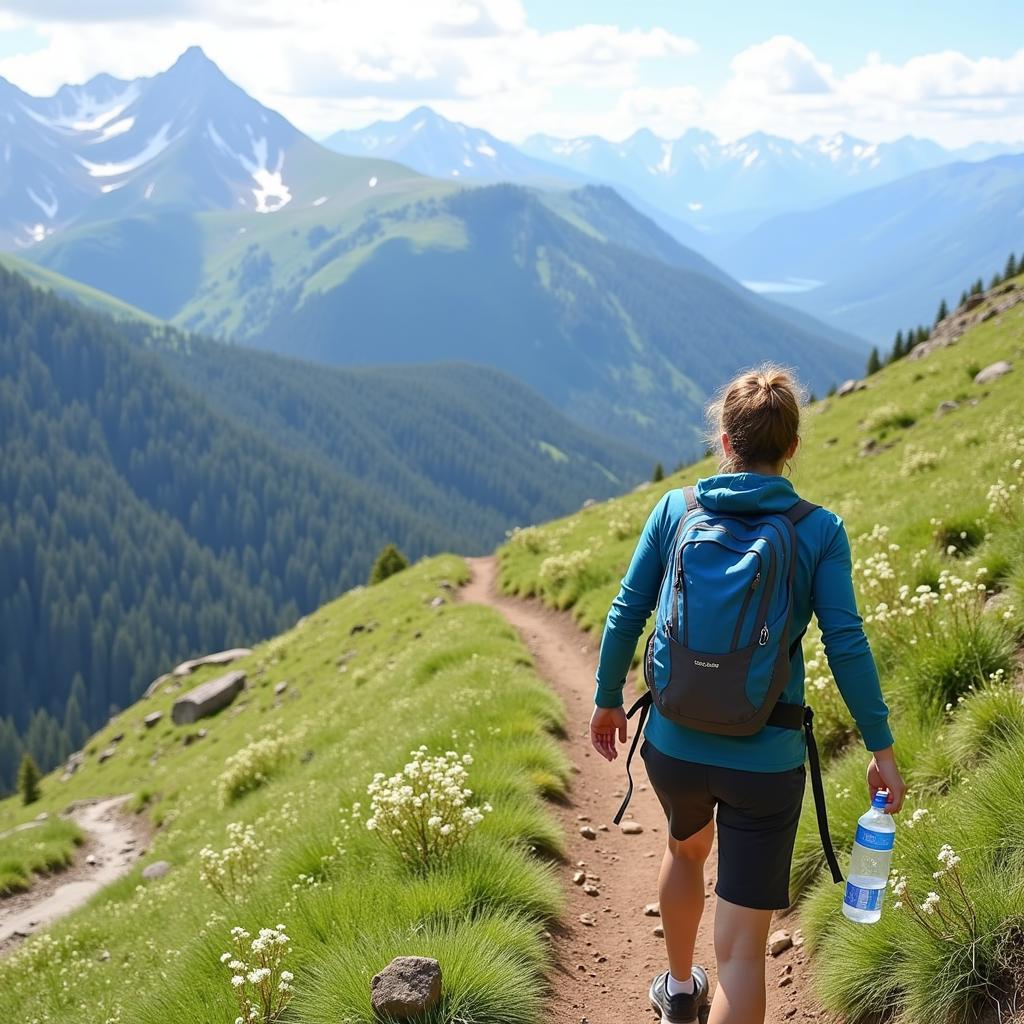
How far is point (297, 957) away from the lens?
5.91 m

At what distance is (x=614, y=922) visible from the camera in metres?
7.52

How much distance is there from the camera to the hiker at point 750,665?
4.21m

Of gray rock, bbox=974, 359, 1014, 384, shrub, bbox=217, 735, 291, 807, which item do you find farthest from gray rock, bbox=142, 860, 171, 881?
gray rock, bbox=974, 359, 1014, 384

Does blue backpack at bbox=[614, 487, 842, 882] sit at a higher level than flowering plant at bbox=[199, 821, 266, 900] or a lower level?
higher

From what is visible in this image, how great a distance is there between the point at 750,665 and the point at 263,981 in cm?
332

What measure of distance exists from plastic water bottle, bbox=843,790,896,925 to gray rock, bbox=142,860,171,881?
1367cm

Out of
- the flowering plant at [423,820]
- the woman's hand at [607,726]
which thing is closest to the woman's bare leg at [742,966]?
the woman's hand at [607,726]

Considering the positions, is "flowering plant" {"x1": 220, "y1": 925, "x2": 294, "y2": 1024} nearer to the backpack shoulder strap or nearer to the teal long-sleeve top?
the teal long-sleeve top

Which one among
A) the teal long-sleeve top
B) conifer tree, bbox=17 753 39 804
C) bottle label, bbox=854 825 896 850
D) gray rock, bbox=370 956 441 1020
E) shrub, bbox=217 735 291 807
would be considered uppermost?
the teal long-sleeve top

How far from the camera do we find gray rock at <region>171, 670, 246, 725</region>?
36875 mm

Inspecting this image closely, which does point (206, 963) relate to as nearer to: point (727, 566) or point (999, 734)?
point (727, 566)

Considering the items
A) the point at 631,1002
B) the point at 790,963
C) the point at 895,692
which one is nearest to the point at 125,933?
the point at 631,1002

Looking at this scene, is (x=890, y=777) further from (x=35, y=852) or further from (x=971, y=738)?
(x=35, y=852)

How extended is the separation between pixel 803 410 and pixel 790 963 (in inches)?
155
